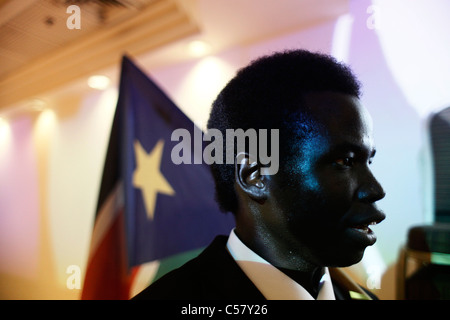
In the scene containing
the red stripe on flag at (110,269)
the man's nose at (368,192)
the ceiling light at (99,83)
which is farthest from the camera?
the ceiling light at (99,83)

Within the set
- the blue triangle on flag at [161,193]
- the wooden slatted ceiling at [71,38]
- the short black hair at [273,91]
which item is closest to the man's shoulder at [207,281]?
the short black hair at [273,91]

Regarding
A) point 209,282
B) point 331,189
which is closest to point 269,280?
point 209,282

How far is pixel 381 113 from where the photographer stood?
32.2 inches

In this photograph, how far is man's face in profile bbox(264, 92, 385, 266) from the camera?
0.60 meters

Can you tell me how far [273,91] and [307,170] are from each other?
0.18m

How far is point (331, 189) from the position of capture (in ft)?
1.99

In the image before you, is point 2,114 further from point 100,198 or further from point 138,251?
point 138,251

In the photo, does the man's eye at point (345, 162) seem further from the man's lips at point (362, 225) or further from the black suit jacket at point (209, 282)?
the black suit jacket at point (209, 282)

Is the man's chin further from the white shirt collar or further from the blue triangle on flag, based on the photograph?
the blue triangle on flag

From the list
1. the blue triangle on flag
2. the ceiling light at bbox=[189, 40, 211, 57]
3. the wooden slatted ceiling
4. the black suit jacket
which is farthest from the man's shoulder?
the wooden slatted ceiling

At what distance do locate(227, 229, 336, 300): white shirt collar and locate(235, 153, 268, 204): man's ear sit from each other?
0.39ft

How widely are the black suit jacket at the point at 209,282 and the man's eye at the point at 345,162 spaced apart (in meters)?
0.30

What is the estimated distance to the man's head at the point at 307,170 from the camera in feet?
1.99

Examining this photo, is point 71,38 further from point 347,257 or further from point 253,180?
point 347,257
